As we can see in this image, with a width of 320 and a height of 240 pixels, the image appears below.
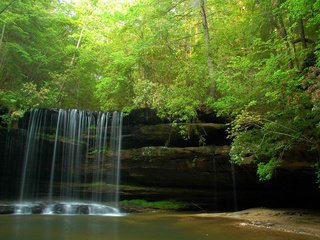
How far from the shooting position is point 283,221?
11555 mm

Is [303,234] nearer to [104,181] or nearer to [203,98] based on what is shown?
[203,98]

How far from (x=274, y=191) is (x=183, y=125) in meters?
6.62

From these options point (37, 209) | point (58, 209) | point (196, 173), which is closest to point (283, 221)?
point (196, 173)

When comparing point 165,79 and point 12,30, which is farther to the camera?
point 165,79

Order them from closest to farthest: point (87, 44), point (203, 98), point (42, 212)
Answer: point (42, 212), point (203, 98), point (87, 44)

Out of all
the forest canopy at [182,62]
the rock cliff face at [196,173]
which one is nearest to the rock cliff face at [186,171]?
the rock cliff face at [196,173]

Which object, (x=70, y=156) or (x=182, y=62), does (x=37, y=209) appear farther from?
(x=182, y=62)

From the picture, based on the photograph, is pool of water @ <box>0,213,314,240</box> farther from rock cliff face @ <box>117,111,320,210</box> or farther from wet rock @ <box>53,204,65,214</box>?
rock cliff face @ <box>117,111,320,210</box>

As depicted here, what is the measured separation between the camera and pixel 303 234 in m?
9.13

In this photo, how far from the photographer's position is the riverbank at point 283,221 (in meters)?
9.89

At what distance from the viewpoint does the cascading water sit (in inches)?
735

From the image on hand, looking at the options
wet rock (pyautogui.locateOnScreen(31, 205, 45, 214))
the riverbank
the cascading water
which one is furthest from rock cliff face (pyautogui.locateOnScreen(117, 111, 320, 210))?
wet rock (pyautogui.locateOnScreen(31, 205, 45, 214))

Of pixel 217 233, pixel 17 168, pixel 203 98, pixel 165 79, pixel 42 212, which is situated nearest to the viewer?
pixel 217 233

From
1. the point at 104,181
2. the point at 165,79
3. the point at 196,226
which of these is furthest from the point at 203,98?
the point at 196,226
